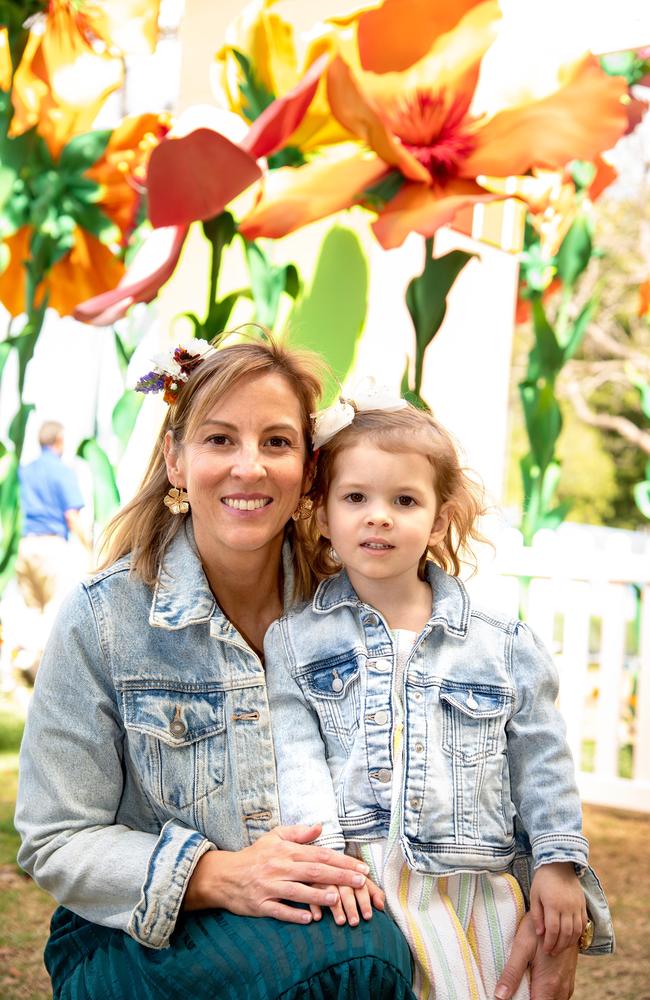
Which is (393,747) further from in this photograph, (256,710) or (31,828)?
(31,828)

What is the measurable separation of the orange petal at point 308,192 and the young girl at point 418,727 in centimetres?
151

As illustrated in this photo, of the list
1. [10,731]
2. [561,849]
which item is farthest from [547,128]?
[10,731]

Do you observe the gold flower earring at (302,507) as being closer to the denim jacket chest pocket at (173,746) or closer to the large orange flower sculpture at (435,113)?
the denim jacket chest pocket at (173,746)

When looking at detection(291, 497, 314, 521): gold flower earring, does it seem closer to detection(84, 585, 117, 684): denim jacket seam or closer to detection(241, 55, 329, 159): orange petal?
detection(84, 585, 117, 684): denim jacket seam

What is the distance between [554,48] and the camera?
293cm

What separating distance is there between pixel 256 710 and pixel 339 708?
123 millimetres

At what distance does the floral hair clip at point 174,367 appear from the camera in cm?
168

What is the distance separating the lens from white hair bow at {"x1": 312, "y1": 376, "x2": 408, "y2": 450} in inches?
64.7

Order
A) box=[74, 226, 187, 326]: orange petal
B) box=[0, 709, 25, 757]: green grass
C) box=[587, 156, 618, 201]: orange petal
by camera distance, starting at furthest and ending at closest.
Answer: box=[0, 709, 25, 757]: green grass
box=[587, 156, 618, 201]: orange petal
box=[74, 226, 187, 326]: orange petal

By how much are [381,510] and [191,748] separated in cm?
44

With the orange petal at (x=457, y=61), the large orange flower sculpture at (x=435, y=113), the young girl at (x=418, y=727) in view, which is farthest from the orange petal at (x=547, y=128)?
the young girl at (x=418, y=727)

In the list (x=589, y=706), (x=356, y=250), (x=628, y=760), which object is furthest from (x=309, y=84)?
(x=589, y=706)

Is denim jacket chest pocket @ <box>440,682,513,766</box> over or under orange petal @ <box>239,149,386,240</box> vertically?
under

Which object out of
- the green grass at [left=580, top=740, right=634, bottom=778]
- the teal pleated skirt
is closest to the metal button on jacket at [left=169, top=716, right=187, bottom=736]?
the teal pleated skirt
